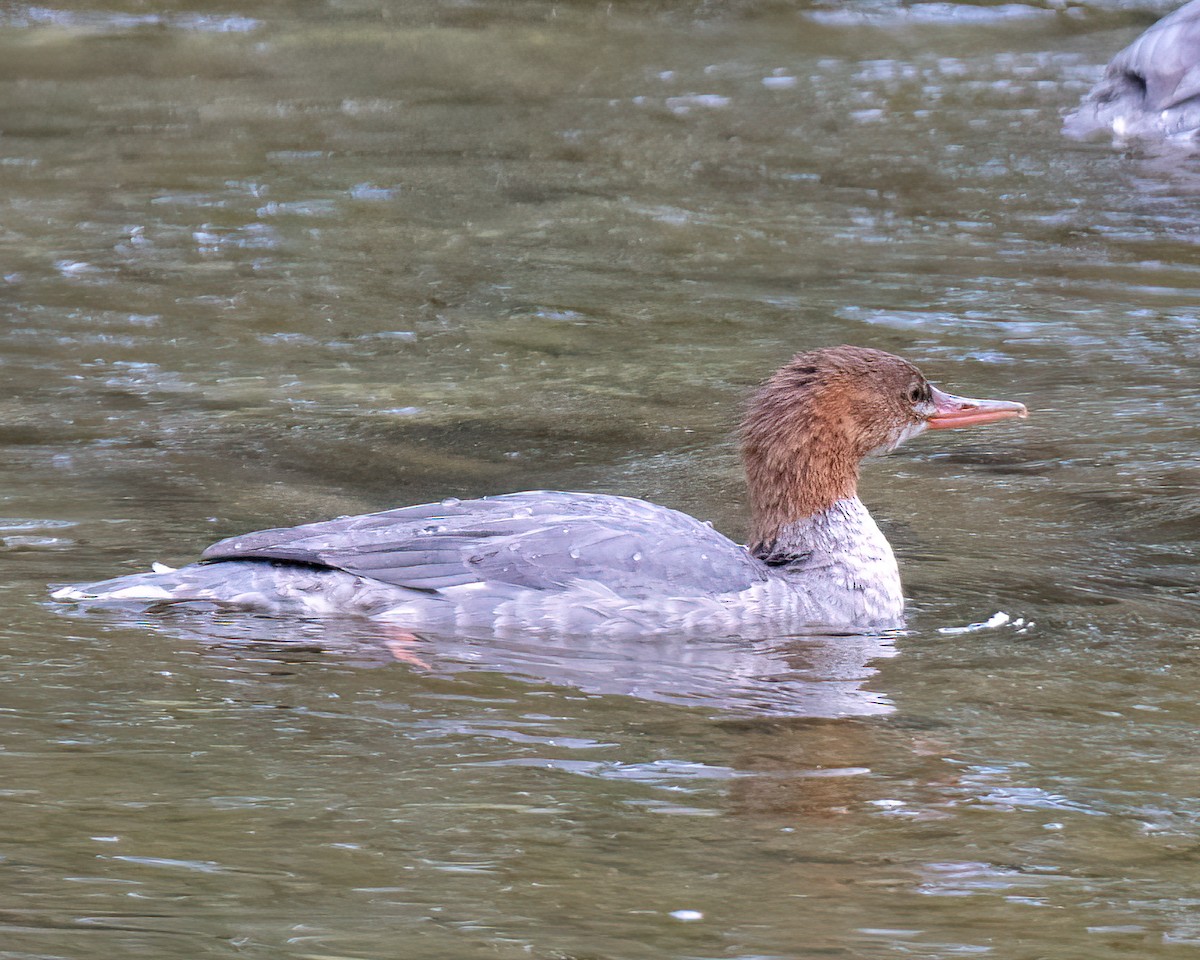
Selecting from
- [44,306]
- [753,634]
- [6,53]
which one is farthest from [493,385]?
[6,53]

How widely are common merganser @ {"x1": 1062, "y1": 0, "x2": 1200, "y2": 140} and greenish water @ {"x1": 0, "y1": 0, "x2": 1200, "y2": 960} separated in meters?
0.56

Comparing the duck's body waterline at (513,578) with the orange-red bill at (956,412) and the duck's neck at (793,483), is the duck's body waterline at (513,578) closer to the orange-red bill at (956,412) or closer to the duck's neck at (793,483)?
the duck's neck at (793,483)

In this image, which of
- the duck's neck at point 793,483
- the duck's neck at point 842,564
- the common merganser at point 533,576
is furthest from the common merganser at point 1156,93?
the common merganser at point 533,576

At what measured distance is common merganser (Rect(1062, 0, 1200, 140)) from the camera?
14.9 m

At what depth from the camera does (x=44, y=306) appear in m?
10.6

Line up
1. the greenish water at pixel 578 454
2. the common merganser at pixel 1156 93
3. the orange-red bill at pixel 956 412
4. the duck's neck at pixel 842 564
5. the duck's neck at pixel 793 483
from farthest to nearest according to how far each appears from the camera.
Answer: the common merganser at pixel 1156 93 < the orange-red bill at pixel 956 412 < the duck's neck at pixel 793 483 < the duck's neck at pixel 842 564 < the greenish water at pixel 578 454

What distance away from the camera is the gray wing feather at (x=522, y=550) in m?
6.17

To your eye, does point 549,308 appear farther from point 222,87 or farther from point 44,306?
point 222,87

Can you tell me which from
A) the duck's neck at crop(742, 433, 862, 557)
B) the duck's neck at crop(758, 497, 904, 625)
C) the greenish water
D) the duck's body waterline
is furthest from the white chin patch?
the duck's body waterline

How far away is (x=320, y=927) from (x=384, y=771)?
0.94 meters

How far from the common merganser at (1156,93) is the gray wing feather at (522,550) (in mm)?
9840

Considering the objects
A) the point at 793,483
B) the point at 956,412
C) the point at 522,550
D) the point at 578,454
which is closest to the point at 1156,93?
the point at 578,454

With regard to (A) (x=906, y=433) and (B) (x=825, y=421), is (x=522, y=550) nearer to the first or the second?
(B) (x=825, y=421)

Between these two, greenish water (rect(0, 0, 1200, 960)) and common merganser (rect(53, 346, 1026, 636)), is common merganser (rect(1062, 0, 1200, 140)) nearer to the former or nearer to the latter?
greenish water (rect(0, 0, 1200, 960))
